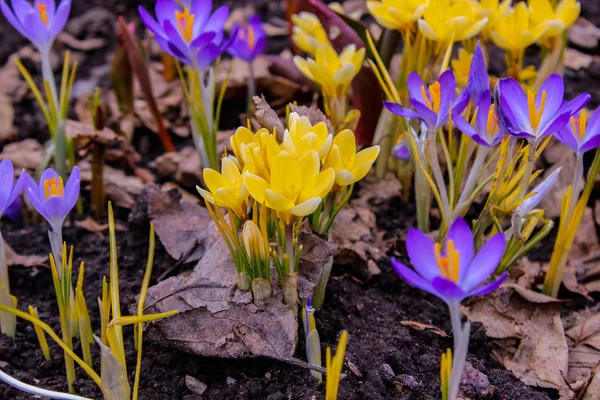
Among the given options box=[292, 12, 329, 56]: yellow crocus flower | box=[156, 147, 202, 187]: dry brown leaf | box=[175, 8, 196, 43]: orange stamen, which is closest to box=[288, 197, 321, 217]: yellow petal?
box=[175, 8, 196, 43]: orange stamen

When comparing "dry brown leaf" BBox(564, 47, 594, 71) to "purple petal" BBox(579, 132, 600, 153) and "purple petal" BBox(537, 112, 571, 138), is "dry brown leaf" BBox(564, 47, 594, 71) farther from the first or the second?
"purple petal" BBox(537, 112, 571, 138)

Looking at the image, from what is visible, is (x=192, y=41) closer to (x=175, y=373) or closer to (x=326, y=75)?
(x=326, y=75)

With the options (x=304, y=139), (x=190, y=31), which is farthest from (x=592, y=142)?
(x=190, y=31)

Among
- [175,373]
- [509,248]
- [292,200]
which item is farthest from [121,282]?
[509,248]

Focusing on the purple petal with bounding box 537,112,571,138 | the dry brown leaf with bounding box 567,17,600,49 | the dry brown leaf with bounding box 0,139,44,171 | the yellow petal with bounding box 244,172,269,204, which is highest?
the purple petal with bounding box 537,112,571,138

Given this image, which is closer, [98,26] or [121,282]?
[121,282]
